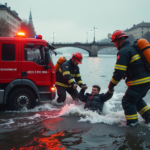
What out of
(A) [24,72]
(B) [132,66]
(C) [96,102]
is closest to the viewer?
(B) [132,66]

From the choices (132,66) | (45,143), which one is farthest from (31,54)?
(45,143)

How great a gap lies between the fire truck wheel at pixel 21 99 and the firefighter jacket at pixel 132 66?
2697mm

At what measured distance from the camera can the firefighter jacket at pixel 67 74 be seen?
6.90 meters

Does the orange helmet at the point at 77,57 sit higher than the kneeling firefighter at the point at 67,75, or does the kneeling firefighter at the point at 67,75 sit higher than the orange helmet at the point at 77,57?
the orange helmet at the point at 77,57

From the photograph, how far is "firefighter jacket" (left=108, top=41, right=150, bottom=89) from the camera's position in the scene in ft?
15.7

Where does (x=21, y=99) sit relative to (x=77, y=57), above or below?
below

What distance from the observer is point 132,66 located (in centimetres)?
489

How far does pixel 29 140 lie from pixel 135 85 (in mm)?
2311

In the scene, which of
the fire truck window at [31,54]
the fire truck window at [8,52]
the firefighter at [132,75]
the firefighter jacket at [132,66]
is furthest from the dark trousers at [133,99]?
the fire truck window at [8,52]

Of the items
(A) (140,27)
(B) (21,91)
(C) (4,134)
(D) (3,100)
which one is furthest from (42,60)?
(A) (140,27)

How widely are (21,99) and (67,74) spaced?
1.45 meters

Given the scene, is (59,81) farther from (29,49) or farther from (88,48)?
(88,48)

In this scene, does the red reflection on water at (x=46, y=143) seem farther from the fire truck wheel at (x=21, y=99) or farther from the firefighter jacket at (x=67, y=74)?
the firefighter jacket at (x=67, y=74)

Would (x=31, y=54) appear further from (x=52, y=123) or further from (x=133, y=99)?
(x=133, y=99)
